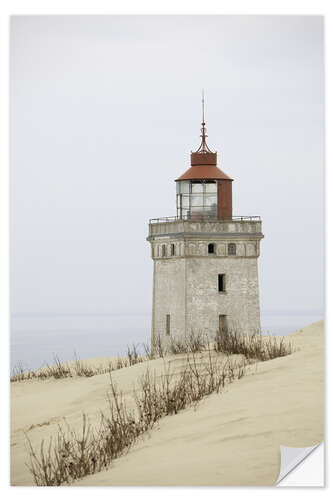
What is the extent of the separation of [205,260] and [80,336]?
7.35m

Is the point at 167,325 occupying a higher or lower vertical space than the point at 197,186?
lower

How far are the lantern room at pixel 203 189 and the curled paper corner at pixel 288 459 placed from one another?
22.0 metres

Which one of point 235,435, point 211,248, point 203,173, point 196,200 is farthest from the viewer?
point 211,248

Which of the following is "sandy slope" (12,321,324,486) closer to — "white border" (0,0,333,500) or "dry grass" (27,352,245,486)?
"dry grass" (27,352,245,486)

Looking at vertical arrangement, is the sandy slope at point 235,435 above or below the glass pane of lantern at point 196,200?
below

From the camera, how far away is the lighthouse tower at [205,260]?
30391 mm

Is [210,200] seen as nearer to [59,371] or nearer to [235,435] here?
[59,371]

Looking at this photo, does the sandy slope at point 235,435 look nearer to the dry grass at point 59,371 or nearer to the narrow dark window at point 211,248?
the dry grass at point 59,371

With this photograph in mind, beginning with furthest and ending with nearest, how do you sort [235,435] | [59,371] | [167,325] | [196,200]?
[167,325]
[196,200]
[59,371]
[235,435]

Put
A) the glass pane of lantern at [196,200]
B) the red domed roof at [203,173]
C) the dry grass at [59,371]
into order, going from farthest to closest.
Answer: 1. the glass pane of lantern at [196,200]
2. the red domed roof at [203,173]
3. the dry grass at [59,371]

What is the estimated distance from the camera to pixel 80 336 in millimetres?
35719
